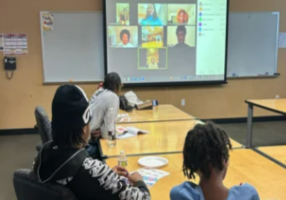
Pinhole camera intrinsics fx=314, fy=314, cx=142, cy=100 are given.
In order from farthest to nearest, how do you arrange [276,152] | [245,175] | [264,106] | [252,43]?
[252,43] → [264,106] → [276,152] → [245,175]

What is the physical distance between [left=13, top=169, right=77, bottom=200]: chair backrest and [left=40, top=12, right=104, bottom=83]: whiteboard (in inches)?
167

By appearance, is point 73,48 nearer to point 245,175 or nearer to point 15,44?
point 15,44

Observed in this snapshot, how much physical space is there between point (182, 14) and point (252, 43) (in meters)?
1.48

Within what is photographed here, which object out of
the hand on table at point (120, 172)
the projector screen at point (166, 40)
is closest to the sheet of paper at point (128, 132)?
the hand on table at point (120, 172)

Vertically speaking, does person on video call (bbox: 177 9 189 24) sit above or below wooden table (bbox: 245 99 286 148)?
above

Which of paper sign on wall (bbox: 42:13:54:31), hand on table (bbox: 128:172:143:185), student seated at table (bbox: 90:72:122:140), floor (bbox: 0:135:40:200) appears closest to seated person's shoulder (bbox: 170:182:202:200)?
hand on table (bbox: 128:172:143:185)

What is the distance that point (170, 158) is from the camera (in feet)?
7.16

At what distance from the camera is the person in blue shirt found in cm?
121

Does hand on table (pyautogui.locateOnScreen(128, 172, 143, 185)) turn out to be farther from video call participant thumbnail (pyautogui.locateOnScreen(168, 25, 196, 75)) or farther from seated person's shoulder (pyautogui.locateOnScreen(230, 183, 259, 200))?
video call participant thumbnail (pyautogui.locateOnScreen(168, 25, 196, 75))

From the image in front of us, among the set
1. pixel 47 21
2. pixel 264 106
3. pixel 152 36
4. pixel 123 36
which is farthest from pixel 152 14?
pixel 264 106

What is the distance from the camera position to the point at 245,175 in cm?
187

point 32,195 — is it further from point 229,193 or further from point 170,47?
point 170,47

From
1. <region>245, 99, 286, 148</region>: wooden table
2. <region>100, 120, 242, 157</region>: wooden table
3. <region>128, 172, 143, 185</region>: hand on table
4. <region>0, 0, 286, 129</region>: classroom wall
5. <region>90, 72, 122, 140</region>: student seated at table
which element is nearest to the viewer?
<region>128, 172, 143, 185</region>: hand on table

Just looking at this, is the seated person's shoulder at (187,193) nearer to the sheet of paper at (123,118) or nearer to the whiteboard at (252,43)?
the sheet of paper at (123,118)
